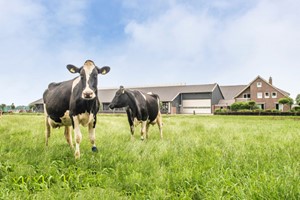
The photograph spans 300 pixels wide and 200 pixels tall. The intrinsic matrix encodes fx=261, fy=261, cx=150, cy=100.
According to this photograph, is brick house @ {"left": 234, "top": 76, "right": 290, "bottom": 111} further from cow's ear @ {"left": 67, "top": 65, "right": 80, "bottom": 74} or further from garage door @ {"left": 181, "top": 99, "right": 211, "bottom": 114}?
cow's ear @ {"left": 67, "top": 65, "right": 80, "bottom": 74}

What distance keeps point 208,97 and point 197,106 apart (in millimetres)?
3297

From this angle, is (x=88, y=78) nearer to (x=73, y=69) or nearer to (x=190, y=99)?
(x=73, y=69)

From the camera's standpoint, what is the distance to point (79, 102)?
6043 millimetres

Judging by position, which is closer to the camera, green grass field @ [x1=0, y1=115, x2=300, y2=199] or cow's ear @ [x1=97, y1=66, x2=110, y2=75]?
green grass field @ [x1=0, y1=115, x2=300, y2=199]

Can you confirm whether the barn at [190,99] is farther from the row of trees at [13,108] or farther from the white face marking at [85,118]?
the white face marking at [85,118]

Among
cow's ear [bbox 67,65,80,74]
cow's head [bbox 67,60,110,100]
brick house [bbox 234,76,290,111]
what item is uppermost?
brick house [bbox 234,76,290,111]

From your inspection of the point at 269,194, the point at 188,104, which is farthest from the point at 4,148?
the point at 188,104

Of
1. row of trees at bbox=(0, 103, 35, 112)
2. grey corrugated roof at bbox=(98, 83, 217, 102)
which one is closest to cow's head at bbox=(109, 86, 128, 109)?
grey corrugated roof at bbox=(98, 83, 217, 102)

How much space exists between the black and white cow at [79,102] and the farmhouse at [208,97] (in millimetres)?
50315

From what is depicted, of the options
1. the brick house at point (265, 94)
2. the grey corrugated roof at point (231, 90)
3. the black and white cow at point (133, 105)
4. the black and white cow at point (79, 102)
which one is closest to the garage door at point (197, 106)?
the brick house at point (265, 94)

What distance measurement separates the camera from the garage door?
60031 millimetres

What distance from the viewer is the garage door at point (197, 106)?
197ft

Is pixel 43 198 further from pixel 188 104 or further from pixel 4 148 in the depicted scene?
pixel 188 104

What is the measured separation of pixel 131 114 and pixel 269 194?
688 cm
